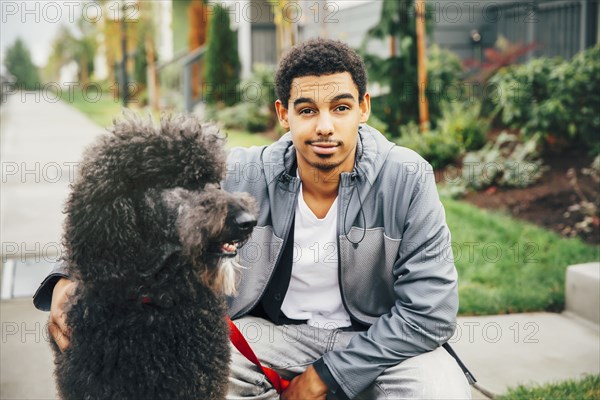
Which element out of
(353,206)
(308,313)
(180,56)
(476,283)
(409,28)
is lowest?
(476,283)

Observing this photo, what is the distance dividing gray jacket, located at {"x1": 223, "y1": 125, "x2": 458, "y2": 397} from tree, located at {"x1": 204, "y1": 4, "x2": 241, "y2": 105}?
12.1 m

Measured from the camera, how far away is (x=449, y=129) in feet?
25.3

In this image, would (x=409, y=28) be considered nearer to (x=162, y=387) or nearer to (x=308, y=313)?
(x=308, y=313)

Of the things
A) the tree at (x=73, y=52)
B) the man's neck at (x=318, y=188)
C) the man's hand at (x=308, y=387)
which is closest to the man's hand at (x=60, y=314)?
the man's hand at (x=308, y=387)

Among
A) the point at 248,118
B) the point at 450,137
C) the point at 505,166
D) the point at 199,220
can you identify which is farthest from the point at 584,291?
the point at 248,118

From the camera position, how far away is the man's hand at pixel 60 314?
7.63 feet

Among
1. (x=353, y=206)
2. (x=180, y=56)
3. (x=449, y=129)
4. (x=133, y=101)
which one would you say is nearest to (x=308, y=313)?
(x=353, y=206)

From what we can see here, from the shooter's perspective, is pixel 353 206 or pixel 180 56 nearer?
pixel 353 206

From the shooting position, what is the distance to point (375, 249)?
2816 mm

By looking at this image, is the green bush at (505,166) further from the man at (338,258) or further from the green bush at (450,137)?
the man at (338,258)

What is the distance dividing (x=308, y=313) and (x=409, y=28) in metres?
6.28

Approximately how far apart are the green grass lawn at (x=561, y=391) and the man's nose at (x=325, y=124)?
166 cm

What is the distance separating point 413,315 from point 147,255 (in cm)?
111

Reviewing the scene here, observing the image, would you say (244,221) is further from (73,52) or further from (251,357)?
(73,52)
